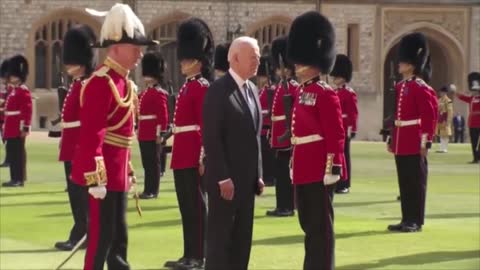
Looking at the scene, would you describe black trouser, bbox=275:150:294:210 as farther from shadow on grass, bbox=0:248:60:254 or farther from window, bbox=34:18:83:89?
window, bbox=34:18:83:89

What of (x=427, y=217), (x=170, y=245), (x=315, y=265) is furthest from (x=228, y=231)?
(x=427, y=217)

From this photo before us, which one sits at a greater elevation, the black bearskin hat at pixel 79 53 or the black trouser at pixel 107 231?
the black bearskin hat at pixel 79 53

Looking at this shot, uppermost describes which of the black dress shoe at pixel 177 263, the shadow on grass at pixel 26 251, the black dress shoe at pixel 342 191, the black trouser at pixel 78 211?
the black trouser at pixel 78 211

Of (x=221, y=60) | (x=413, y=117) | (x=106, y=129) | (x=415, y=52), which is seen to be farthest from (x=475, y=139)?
(x=106, y=129)

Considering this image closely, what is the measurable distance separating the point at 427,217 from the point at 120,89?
242 inches

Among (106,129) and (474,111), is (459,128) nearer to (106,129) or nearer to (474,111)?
(474,111)

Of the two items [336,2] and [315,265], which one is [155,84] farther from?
[336,2]

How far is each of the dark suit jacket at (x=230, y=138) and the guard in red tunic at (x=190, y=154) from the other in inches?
58.7

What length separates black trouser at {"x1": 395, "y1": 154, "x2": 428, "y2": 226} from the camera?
440 inches

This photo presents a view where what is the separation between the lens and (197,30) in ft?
32.0

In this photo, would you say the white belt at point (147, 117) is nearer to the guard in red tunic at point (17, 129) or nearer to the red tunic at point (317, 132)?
the guard in red tunic at point (17, 129)

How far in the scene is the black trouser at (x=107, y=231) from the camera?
22.3 feet

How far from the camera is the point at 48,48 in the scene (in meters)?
33.1

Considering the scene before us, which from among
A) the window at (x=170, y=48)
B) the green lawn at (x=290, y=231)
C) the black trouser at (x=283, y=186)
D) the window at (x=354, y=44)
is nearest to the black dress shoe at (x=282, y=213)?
the black trouser at (x=283, y=186)
